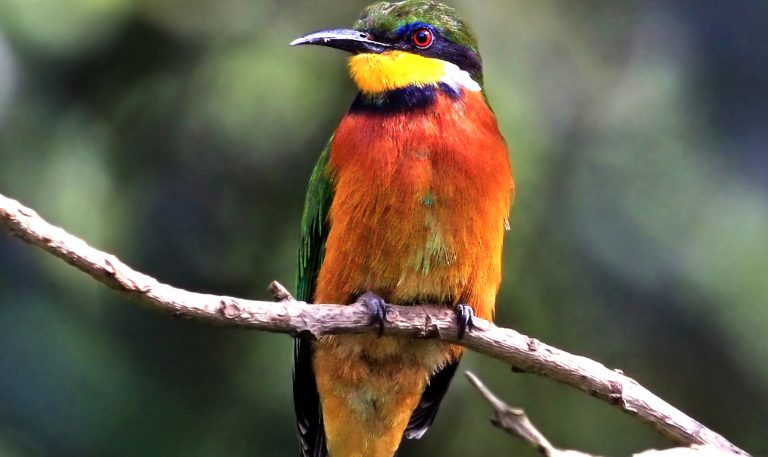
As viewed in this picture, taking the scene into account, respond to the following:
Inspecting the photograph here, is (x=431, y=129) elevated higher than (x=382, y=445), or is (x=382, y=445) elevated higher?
(x=431, y=129)

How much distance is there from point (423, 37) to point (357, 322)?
1169 mm

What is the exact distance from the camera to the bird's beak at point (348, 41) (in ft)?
12.2

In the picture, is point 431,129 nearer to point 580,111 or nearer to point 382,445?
point 382,445

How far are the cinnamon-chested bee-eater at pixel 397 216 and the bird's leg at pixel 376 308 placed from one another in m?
A: 0.01

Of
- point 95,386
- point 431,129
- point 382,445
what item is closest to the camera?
point 431,129

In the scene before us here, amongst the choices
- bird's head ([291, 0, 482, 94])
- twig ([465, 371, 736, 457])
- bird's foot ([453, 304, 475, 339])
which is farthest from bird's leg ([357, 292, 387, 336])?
bird's head ([291, 0, 482, 94])

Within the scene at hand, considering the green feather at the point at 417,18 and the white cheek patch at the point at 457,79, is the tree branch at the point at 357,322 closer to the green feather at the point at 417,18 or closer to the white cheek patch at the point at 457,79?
the white cheek patch at the point at 457,79

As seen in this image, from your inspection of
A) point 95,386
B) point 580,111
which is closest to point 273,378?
point 95,386

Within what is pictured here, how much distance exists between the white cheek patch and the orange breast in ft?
0.37

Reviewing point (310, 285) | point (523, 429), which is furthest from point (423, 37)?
point (523, 429)

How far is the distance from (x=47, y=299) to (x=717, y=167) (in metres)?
2.82

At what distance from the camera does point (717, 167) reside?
4934mm

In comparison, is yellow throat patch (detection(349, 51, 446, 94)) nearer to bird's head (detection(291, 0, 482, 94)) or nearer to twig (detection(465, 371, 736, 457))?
bird's head (detection(291, 0, 482, 94))

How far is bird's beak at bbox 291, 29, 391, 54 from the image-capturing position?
12.2 feet
